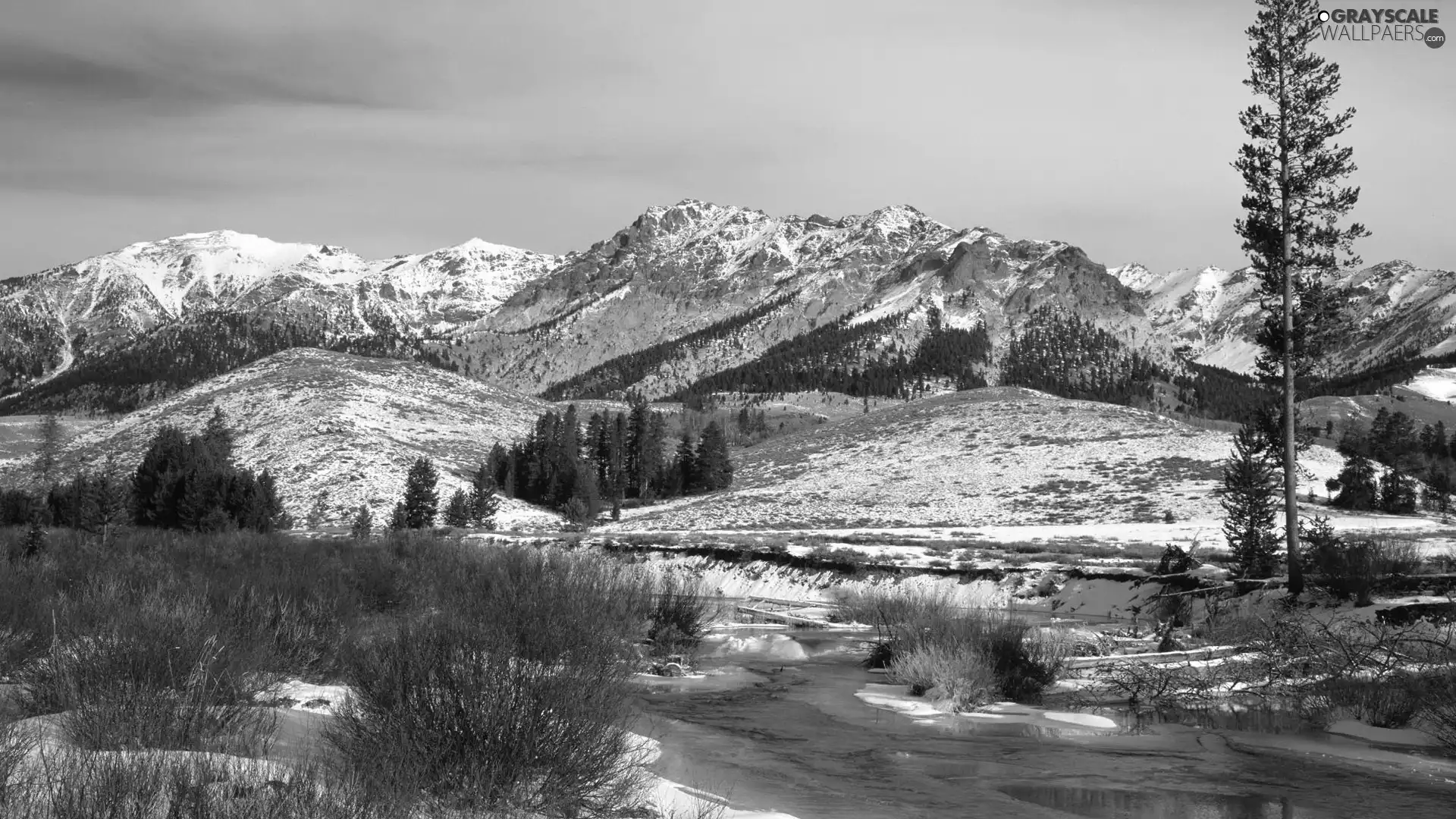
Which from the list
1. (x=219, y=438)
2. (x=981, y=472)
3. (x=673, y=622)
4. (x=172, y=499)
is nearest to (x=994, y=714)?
(x=673, y=622)

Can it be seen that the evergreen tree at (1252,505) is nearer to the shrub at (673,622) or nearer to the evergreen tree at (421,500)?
the shrub at (673,622)

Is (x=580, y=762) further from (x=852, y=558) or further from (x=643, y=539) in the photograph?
(x=643, y=539)

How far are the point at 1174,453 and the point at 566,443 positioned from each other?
60475 mm

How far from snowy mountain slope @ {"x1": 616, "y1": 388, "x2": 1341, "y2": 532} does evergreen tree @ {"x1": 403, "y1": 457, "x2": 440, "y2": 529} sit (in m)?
15.3

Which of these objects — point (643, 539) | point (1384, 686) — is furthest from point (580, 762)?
point (643, 539)

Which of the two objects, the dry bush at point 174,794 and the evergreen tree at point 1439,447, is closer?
the dry bush at point 174,794

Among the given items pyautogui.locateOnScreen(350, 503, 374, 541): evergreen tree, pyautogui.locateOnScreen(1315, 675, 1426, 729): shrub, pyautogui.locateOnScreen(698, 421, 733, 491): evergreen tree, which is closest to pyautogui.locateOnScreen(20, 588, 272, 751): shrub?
pyautogui.locateOnScreen(1315, 675, 1426, 729): shrub

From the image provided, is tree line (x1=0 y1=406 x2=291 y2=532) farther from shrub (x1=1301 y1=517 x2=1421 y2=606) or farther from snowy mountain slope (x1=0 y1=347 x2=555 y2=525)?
shrub (x1=1301 y1=517 x2=1421 y2=606)

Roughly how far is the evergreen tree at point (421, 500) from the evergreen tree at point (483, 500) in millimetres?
4538

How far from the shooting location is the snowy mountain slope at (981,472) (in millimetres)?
79938

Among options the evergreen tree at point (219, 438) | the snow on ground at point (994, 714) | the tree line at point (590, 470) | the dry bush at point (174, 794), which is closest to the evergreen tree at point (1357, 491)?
the tree line at point (590, 470)

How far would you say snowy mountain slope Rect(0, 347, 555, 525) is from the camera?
3548 inches

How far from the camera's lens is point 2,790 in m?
5.71

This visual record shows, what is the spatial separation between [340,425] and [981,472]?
67.0 meters
